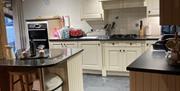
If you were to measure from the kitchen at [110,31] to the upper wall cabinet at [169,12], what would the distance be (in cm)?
264

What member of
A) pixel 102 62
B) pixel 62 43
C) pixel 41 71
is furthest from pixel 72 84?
pixel 62 43

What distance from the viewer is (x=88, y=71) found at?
17.8 ft

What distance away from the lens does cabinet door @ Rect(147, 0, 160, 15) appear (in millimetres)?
4715

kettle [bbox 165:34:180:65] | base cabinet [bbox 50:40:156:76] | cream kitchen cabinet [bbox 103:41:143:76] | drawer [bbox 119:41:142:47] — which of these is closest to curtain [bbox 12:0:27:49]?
base cabinet [bbox 50:40:156:76]

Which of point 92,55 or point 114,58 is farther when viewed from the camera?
point 92,55

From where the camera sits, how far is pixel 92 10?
529 cm

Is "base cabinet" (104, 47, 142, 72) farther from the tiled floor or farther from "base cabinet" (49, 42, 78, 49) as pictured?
"base cabinet" (49, 42, 78, 49)

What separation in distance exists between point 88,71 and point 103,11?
152 centimetres

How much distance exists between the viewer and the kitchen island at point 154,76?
1961 mm

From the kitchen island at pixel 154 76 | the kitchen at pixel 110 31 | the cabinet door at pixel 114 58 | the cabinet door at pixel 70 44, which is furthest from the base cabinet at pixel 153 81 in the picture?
the cabinet door at pixel 70 44

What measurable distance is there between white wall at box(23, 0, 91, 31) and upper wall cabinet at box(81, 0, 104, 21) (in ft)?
1.38

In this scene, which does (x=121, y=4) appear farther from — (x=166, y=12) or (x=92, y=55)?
(x=166, y=12)

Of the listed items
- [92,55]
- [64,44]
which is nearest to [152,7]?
[92,55]

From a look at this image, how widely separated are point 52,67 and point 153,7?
9.09 feet
